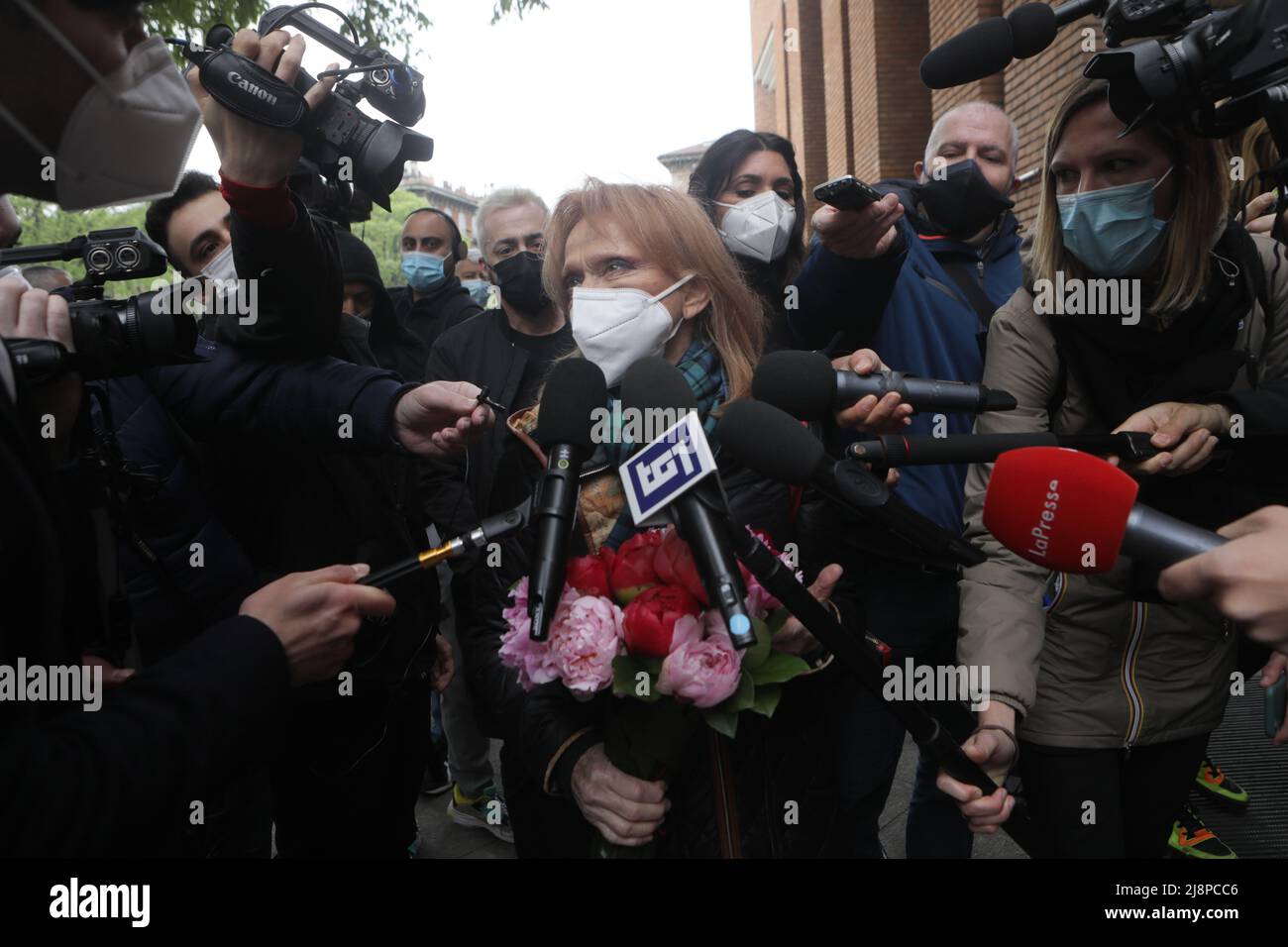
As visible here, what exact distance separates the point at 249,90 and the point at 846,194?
1.20 m

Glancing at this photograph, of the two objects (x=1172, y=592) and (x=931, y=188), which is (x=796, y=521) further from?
(x=931, y=188)

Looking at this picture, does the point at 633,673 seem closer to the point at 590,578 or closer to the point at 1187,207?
the point at 590,578

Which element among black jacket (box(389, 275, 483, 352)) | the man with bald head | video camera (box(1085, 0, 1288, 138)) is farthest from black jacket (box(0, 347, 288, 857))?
black jacket (box(389, 275, 483, 352))

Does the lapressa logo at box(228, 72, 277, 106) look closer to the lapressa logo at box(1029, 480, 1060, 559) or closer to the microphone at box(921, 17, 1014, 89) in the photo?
the microphone at box(921, 17, 1014, 89)

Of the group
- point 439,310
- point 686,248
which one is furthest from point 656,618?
point 439,310

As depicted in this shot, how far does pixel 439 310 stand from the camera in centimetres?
499

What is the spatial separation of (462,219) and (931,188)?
65808 millimetres

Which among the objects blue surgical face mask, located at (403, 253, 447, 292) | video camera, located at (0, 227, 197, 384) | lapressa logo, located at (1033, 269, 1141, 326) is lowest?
video camera, located at (0, 227, 197, 384)

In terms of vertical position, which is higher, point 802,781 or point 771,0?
point 771,0

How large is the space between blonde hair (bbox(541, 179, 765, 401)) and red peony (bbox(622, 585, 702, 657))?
77cm

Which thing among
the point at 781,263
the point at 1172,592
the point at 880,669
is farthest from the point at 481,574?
the point at 781,263

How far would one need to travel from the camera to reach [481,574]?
178cm

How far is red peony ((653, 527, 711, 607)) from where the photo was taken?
1.23m

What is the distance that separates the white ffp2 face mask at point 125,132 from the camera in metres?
1.00
